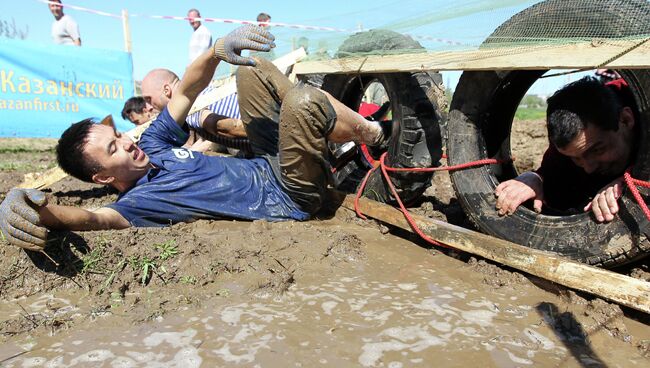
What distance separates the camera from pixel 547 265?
212 cm

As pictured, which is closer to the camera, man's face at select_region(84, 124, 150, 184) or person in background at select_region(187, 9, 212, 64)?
man's face at select_region(84, 124, 150, 184)

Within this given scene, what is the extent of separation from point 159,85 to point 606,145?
364 centimetres

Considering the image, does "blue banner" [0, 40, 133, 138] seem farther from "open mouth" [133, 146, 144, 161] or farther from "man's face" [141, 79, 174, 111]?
"open mouth" [133, 146, 144, 161]

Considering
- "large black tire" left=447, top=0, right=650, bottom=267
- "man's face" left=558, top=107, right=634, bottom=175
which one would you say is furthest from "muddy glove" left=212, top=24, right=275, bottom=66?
"man's face" left=558, top=107, right=634, bottom=175

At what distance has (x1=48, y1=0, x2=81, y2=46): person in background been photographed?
8914mm

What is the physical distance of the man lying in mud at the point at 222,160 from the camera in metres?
2.82

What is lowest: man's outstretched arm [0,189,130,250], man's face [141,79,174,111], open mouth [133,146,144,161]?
man's outstretched arm [0,189,130,250]

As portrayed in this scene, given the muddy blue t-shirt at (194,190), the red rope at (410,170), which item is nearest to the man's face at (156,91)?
the muddy blue t-shirt at (194,190)

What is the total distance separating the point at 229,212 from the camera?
307 centimetres

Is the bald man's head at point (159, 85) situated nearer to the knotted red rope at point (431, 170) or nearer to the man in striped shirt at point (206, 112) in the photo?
the man in striped shirt at point (206, 112)

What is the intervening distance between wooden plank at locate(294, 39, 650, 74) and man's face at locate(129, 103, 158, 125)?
267cm

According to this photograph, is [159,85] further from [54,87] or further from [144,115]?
[54,87]

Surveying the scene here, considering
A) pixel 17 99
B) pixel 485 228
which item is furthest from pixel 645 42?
pixel 17 99

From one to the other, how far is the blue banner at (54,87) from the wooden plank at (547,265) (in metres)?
7.56
